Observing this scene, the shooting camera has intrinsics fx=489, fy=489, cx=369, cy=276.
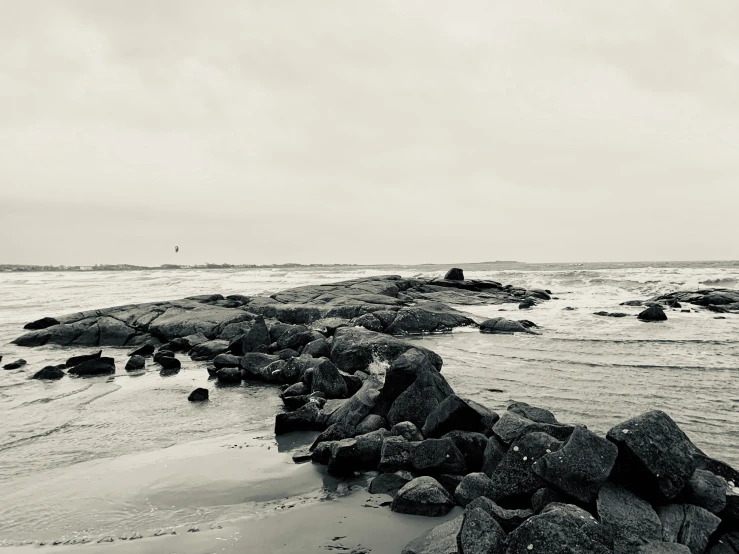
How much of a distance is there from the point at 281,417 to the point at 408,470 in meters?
2.56

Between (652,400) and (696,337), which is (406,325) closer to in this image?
(696,337)

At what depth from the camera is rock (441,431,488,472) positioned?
560 cm

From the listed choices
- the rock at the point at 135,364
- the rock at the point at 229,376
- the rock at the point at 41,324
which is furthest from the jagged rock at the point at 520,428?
the rock at the point at 41,324

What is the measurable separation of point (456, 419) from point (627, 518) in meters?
2.54

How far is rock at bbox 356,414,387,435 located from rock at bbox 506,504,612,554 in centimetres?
352

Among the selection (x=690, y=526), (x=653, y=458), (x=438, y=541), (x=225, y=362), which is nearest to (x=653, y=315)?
(x=225, y=362)

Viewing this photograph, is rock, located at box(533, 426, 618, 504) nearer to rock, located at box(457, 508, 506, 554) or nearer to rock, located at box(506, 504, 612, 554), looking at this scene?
rock, located at box(506, 504, 612, 554)

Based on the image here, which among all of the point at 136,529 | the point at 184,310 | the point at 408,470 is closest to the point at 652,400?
the point at 408,470

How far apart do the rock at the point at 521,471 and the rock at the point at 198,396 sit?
21.3 feet

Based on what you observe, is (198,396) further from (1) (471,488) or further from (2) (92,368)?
(1) (471,488)

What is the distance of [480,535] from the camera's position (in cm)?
342

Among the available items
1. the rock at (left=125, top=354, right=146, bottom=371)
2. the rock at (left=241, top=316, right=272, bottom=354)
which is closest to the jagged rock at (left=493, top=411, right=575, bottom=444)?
the rock at (left=241, top=316, right=272, bottom=354)

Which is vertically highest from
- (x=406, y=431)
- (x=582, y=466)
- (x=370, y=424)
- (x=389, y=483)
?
(x=582, y=466)

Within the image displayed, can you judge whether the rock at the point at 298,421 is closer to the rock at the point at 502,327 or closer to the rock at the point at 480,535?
the rock at the point at 480,535
